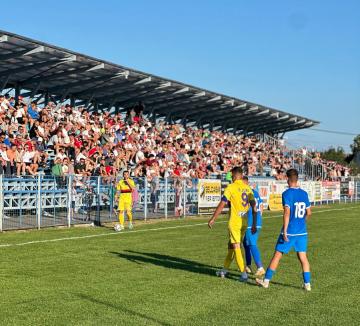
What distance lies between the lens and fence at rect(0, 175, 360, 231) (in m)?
19.2

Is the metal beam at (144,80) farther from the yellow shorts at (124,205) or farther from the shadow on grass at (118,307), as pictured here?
the shadow on grass at (118,307)

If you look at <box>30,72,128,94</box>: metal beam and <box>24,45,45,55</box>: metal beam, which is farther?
<box>30,72,128,94</box>: metal beam

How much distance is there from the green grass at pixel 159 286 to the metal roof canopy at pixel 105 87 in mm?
11733

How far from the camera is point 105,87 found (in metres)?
33.7

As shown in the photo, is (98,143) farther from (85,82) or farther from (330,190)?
(330,190)

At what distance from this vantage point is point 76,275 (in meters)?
10.9

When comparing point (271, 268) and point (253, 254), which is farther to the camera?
point (253, 254)

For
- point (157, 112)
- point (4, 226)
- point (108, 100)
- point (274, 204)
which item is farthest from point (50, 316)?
point (157, 112)

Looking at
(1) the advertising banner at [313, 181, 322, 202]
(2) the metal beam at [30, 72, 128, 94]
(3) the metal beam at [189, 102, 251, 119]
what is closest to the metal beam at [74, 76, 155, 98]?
(2) the metal beam at [30, 72, 128, 94]

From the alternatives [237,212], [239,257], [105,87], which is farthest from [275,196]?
[239,257]

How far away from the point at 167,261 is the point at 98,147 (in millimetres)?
13385

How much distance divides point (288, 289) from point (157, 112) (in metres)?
32.3

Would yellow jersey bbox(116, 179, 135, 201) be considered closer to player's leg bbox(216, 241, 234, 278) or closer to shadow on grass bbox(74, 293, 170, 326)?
player's leg bbox(216, 241, 234, 278)

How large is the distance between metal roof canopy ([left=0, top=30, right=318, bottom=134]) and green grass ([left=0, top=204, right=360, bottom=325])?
11.7 meters
